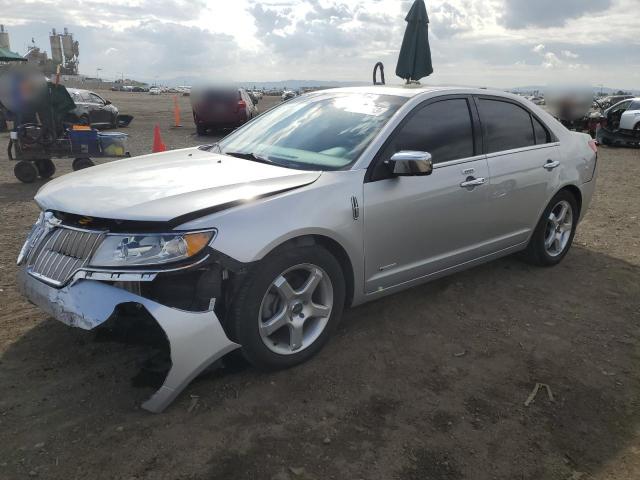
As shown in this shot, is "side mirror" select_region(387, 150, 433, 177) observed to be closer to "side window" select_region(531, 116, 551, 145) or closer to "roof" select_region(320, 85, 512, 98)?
"roof" select_region(320, 85, 512, 98)

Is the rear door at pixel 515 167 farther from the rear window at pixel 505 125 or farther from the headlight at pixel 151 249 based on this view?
the headlight at pixel 151 249

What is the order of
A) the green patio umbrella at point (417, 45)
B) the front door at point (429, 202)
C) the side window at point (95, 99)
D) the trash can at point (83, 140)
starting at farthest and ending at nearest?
the side window at point (95, 99) → the green patio umbrella at point (417, 45) → the trash can at point (83, 140) → the front door at point (429, 202)

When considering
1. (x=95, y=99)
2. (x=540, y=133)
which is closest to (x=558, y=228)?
(x=540, y=133)

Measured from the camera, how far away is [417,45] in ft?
31.1

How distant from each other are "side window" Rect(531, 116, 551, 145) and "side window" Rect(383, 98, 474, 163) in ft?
3.07

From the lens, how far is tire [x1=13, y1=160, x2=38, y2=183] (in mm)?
8609

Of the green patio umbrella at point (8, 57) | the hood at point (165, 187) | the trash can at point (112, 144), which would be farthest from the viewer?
the green patio umbrella at point (8, 57)

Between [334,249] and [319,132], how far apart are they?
941 millimetres

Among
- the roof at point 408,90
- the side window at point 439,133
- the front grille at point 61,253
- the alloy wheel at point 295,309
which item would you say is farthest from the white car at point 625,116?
the front grille at point 61,253

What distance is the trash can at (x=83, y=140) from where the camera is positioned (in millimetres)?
8711

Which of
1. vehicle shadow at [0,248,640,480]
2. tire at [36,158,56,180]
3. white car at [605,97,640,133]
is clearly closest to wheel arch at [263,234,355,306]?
vehicle shadow at [0,248,640,480]

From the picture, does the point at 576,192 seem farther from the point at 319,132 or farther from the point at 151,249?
the point at 151,249

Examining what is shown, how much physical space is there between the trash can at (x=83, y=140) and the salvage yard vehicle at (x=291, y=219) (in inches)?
213

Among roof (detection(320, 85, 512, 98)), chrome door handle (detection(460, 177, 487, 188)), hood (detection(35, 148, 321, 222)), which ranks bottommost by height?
chrome door handle (detection(460, 177, 487, 188))
